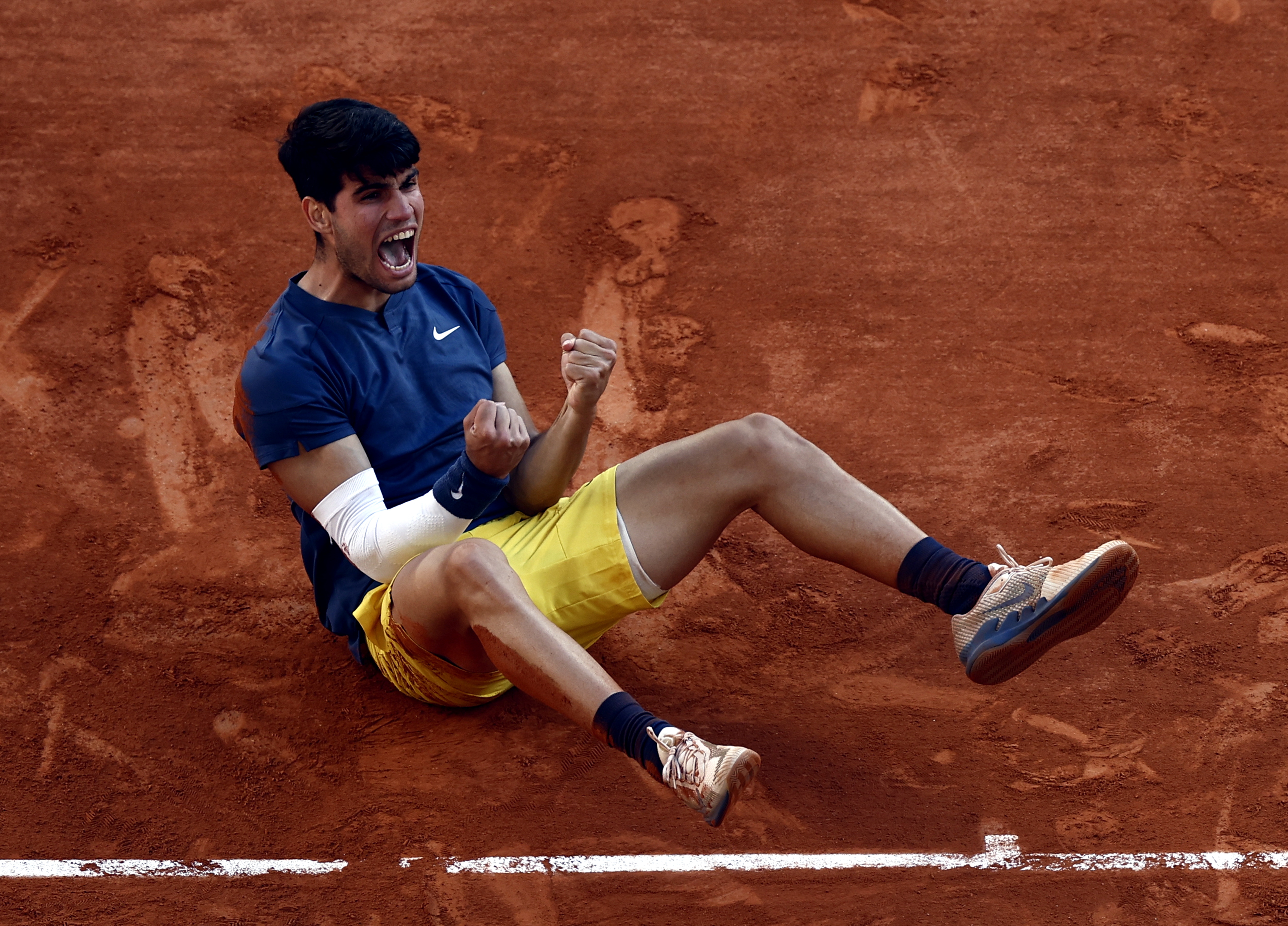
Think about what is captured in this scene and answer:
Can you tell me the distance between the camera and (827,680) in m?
3.67

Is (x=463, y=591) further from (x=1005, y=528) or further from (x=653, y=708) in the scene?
(x=1005, y=528)

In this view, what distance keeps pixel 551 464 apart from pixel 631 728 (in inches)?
32.2

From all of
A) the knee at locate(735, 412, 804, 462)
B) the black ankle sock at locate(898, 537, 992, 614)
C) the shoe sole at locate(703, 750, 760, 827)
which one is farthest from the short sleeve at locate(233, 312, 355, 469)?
the black ankle sock at locate(898, 537, 992, 614)

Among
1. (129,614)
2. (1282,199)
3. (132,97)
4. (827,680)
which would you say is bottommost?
(129,614)

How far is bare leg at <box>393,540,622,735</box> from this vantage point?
9.33ft

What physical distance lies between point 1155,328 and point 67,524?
3.99 m

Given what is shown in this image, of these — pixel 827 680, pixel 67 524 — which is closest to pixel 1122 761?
pixel 827 680

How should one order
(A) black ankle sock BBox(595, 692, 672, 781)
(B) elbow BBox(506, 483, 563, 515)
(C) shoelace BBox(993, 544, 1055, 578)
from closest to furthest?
(A) black ankle sock BBox(595, 692, 672, 781) < (C) shoelace BBox(993, 544, 1055, 578) < (B) elbow BBox(506, 483, 563, 515)

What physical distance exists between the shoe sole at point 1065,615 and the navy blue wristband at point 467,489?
118cm

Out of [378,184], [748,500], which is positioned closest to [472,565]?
[748,500]

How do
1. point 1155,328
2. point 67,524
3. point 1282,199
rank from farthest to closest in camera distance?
point 1282,199
point 1155,328
point 67,524

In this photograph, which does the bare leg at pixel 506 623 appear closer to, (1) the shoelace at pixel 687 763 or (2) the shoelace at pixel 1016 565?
(1) the shoelace at pixel 687 763

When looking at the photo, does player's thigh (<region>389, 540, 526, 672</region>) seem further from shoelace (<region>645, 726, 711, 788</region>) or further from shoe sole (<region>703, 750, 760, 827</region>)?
shoe sole (<region>703, 750, 760, 827</region>)

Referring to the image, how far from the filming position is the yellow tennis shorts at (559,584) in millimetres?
3209
